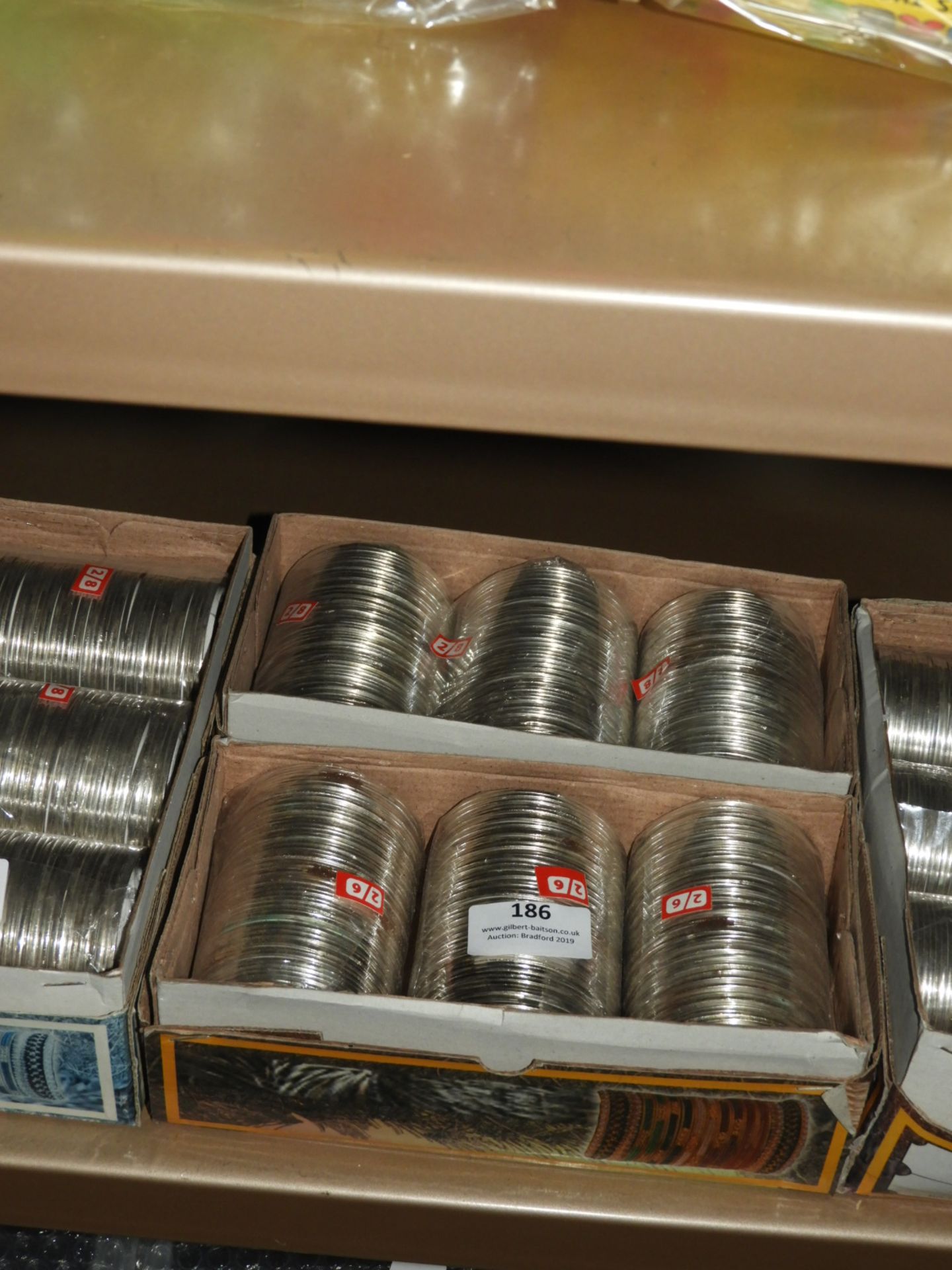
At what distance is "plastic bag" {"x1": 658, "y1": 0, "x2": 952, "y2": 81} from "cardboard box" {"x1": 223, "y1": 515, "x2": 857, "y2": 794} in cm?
48

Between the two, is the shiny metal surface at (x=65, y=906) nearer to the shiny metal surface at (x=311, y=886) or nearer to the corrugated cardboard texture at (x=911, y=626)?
the shiny metal surface at (x=311, y=886)

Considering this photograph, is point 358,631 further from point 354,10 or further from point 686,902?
point 354,10

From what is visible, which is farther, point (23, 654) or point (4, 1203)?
point (23, 654)

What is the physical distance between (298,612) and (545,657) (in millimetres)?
215

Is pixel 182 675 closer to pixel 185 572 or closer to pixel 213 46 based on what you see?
pixel 185 572

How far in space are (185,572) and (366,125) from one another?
676 mm

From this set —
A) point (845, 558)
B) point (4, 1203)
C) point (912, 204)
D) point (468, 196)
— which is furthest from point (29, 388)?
point (845, 558)

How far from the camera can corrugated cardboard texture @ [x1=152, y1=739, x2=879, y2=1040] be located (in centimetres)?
91

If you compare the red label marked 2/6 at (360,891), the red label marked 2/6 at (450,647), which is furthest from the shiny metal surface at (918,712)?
the red label marked 2/6 at (360,891)

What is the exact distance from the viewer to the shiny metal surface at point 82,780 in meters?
0.98

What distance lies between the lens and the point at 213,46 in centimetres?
58

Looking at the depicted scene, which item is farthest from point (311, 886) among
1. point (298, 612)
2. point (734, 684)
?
point (734, 684)

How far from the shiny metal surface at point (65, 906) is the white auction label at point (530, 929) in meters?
0.25

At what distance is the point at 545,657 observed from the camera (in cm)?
103
